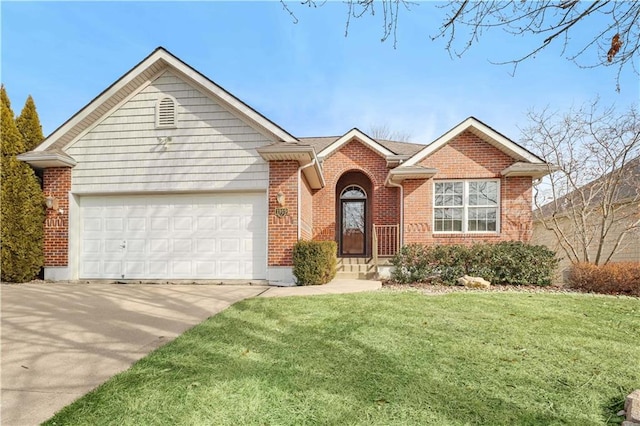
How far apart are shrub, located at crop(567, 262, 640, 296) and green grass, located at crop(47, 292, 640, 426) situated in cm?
349

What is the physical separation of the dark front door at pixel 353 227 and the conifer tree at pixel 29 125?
10.7 meters

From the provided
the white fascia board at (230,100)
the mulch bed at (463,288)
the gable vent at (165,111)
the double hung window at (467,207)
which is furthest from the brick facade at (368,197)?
the gable vent at (165,111)

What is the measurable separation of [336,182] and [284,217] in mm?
5593

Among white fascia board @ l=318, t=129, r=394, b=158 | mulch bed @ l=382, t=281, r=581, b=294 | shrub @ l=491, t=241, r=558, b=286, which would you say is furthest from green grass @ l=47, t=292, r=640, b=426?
white fascia board @ l=318, t=129, r=394, b=158

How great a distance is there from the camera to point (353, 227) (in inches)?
595

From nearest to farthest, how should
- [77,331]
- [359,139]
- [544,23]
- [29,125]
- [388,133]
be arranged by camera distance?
1. [544,23]
2. [77,331]
3. [29,125]
4. [359,139]
5. [388,133]

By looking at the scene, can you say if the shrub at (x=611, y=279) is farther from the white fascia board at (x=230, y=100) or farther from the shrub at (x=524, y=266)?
the white fascia board at (x=230, y=100)

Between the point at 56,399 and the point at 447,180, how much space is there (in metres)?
11.7

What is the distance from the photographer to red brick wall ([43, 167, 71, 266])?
9602mm

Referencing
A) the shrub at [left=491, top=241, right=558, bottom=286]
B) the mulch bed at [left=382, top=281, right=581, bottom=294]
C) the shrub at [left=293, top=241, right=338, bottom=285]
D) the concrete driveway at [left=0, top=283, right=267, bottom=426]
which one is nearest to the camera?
the concrete driveway at [left=0, top=283, right=267, bottom=426]

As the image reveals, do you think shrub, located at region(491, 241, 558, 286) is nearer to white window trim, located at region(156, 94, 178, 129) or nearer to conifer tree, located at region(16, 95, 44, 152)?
white window trim, located at region(156, 94, 178, 129)

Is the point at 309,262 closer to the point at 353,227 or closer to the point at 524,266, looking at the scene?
the point at 524,266

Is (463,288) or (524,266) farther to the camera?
(524,266)

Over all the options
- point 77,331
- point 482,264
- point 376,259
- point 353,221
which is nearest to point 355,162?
point 353,221
